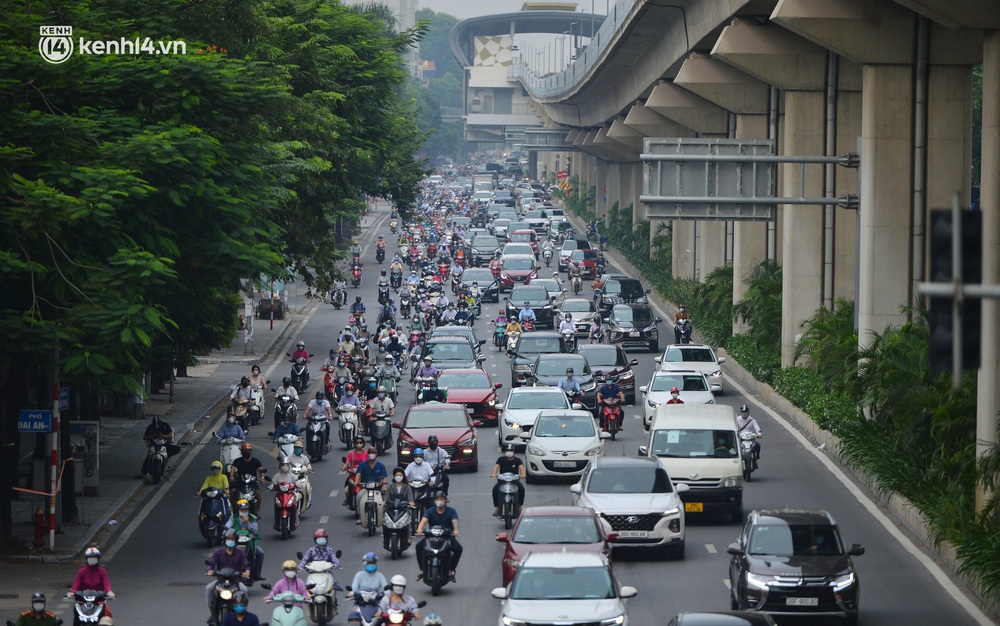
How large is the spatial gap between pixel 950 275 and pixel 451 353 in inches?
1448

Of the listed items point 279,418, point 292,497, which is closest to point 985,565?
point 292,497

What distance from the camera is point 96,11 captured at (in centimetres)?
3012

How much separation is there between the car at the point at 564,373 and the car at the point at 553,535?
60.1ft

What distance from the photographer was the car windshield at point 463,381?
40.9 m

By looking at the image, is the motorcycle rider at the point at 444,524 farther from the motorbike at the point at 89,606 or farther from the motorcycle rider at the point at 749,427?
the motorcycle rider at the point at 749,427

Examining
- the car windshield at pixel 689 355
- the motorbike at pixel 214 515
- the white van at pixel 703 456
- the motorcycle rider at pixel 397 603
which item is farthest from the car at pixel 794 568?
the car windshield at pixel 689 355

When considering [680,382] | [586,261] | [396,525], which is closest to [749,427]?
[680,382]

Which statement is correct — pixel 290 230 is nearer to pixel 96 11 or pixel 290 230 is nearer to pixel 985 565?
pixel 96 11

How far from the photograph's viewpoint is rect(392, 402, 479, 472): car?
3375cm

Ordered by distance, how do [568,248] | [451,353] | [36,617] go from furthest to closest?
[568,248], [451,353], [36,617]

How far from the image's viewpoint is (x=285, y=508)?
27984 millimetres

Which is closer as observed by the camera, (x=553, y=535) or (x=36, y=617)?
(x=36, y=617)

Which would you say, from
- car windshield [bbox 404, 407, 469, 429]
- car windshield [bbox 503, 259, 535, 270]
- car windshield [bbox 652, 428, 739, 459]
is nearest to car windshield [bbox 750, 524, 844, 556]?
car windshield [bbox 652, 428, 739, 459]

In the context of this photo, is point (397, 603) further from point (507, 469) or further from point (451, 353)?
point (451, 353)
